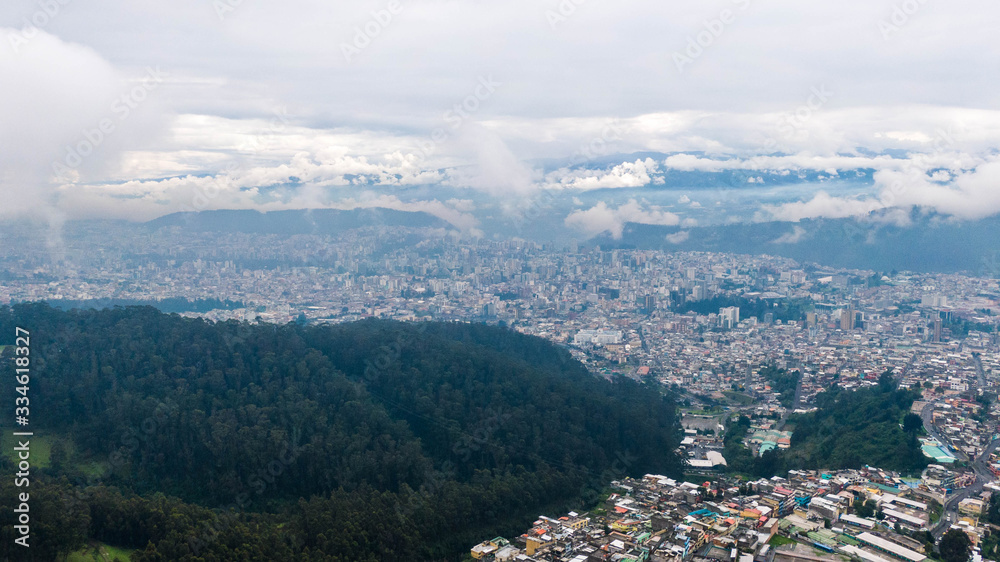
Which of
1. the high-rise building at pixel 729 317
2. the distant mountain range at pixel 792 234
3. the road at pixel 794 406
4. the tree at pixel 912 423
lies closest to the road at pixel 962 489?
the tree at pixel 912 423

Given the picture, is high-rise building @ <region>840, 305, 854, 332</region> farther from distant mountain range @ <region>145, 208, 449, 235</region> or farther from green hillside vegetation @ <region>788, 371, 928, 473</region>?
distant mountain range @ <region>145, 208, 449, 235</region>

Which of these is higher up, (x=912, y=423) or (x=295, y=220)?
(x=295, y=220)

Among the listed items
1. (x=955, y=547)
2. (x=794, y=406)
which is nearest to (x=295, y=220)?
(x=794, y=406)

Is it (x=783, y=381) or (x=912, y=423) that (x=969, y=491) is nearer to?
(x=912, y=423)

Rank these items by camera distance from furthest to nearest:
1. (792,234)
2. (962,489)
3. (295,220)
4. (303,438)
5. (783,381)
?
(295,220) < (792,234) < (783,381) < (303,438) < (962,489)

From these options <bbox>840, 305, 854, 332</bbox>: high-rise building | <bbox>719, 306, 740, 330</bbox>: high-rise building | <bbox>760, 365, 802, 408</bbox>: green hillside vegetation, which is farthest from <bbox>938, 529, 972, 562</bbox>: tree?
<bbox>719, 306, 740, 330</bbox>: high-rise building

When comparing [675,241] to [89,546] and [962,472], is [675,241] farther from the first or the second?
[89,546]

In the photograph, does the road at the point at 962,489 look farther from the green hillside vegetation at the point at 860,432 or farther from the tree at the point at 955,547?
the tree at the point at 955,547
